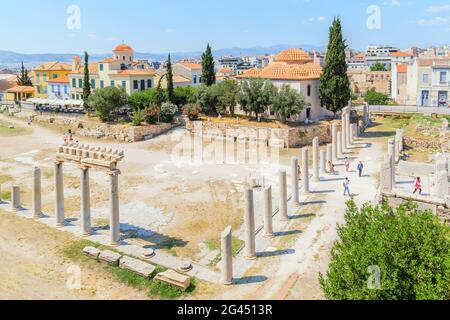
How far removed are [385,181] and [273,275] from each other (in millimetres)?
8941

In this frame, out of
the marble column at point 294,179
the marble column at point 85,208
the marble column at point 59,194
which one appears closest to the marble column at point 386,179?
the marble column at point 294,179

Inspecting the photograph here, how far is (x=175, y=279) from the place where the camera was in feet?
56.0

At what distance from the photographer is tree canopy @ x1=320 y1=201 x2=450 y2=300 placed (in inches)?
464

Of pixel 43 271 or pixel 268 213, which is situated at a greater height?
pixel 268 213

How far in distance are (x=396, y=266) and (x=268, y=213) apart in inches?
386

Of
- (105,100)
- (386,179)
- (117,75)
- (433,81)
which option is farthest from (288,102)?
(433,81)

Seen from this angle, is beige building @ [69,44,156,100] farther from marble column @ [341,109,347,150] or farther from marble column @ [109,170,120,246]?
marble column @ [109,170,120,246]

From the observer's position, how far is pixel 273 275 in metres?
17.8

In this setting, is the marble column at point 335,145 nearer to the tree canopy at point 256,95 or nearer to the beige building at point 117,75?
the tree canopy at point 256,95

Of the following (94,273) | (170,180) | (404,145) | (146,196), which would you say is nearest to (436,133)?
(404,145)

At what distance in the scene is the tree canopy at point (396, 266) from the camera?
11.8 m

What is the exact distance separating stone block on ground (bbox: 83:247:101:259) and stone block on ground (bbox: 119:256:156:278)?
4.38 ft

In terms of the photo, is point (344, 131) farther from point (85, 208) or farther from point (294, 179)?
point (85, 208)
